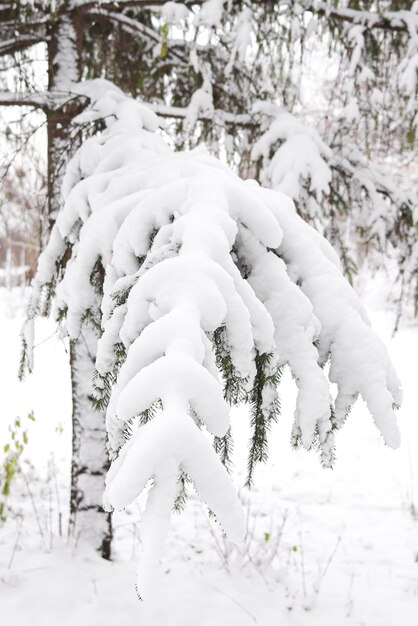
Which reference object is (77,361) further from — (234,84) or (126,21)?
(234,84)

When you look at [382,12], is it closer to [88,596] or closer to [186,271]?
[186,271]

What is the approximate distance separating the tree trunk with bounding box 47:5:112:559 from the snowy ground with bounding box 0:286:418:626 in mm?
383

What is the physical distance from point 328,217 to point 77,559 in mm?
3010

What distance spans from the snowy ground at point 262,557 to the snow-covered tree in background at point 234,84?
44 centimetres

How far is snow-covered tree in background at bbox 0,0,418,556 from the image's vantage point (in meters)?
3.08

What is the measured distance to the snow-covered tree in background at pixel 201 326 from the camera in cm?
90

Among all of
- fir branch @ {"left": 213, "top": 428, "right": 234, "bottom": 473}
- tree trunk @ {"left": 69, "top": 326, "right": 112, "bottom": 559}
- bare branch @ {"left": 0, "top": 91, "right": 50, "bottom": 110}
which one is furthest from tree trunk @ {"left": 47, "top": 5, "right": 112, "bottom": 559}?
fir branch @ {"left": 213, "top": 428, "right": 234, "bottom": 473}

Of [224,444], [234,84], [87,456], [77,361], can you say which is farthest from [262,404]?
[234,84]

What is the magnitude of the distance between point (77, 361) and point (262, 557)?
198cm

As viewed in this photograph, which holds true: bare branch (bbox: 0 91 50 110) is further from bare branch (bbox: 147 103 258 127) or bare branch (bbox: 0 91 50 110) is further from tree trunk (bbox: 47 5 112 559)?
bare branch (bbox: 147 103 258 127)

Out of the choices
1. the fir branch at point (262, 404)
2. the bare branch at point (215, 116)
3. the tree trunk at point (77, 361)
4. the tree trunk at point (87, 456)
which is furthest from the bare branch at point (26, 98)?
the fir branch at point (262, 404)

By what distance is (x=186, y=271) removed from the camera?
1.23 metres

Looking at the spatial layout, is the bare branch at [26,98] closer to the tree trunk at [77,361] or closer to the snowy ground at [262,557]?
the tree trunk at [77,361]

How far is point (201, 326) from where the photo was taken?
117cm
